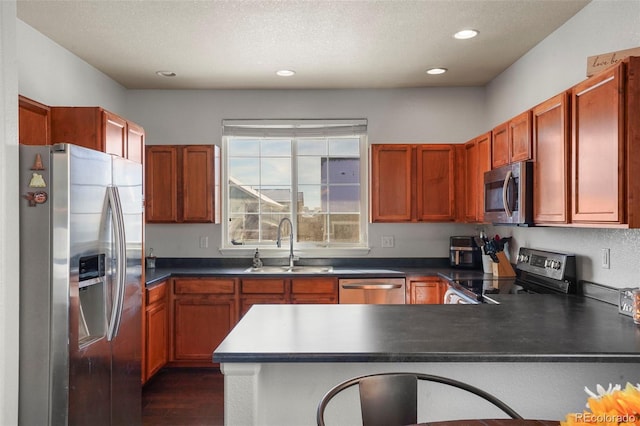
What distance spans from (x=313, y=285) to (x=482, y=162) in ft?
5.63

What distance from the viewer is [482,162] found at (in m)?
3.57

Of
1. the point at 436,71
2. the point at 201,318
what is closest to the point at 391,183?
the point at 436,71

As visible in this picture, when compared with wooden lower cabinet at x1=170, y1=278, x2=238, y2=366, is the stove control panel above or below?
above

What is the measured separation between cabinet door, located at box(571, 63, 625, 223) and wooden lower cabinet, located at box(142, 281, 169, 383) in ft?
9.69

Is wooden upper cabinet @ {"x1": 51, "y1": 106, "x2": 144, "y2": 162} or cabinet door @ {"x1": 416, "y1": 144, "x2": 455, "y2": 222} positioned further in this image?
cabinet door @ {"x1": 416, "y1": 144, "x2": 455, "y2": 222}

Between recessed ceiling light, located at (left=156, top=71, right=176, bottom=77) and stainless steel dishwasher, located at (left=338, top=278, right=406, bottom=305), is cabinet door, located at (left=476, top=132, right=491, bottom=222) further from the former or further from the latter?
recessed ceiling light, located at (left=156, top=71, right=176, bottom=77)

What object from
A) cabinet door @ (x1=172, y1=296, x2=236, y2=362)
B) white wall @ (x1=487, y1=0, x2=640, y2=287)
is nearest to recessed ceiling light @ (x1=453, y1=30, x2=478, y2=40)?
white wall @ (x1=487, y1=0, x2=640, y2=287)

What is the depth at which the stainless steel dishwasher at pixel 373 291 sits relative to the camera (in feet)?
12.4

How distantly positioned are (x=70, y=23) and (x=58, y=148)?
54.5 inches

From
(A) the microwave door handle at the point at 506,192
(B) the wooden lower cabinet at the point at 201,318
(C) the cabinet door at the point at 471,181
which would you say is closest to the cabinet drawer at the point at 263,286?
(B) the wooden lower cabinet at the point at 201,318

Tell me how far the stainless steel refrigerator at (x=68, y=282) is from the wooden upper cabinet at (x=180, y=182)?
1765mm

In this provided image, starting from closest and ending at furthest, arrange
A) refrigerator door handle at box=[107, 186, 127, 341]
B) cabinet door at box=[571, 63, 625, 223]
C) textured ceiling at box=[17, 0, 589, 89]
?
1. cabinet door at box=[571, 63, 625, 223]
2. refrigerator door handle at box=[107, 186, 127, 341]
3. textured ceiling at box=[17, 0, 589, 89]

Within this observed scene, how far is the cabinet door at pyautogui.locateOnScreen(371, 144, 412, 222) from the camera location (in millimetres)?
4086

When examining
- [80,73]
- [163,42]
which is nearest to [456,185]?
[163,42]
